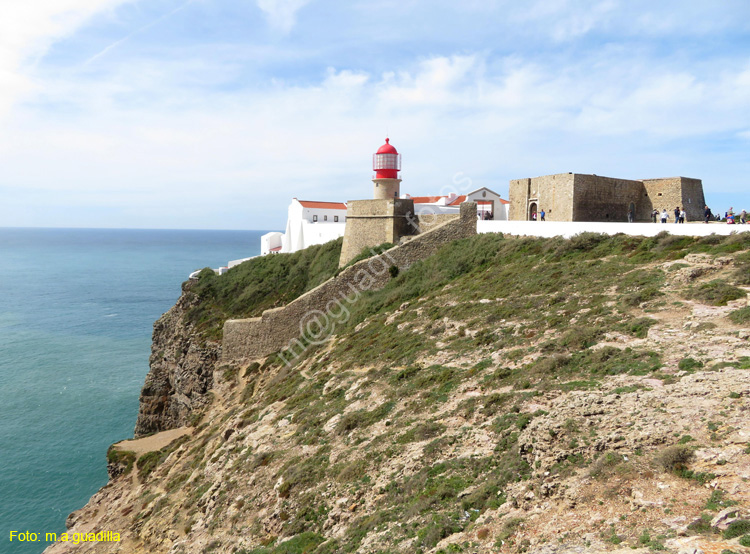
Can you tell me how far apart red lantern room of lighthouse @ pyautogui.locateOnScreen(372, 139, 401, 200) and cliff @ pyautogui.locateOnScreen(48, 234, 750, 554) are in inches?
402

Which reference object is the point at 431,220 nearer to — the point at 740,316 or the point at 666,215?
the point at 666,215

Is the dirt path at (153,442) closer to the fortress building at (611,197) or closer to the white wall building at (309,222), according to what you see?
the white wall building at (309,222)

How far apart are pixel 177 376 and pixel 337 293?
12.5m

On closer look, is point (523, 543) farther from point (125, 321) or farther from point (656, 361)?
point (125, 321)

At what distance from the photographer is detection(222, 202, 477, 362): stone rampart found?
24656 millimetres

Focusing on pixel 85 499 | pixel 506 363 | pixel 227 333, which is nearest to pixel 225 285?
pixel 227 333

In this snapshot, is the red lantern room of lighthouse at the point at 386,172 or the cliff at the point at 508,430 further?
the red lantern room of lighthouse at the point at 386,172

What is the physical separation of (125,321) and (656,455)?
215 feet

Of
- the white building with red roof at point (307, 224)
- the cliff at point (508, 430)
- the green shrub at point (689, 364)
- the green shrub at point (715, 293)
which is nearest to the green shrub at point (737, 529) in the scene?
the cliff at point (508, 430)

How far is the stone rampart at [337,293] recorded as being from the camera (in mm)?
24656

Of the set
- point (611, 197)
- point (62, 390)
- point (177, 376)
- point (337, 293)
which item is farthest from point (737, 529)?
point (62, 390)

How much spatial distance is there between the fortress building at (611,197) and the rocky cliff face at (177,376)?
67.4ft

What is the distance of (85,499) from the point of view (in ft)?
85.3

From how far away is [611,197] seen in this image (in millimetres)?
24016
